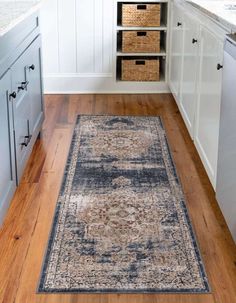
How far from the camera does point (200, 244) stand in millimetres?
2561

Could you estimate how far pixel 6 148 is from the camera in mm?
2709

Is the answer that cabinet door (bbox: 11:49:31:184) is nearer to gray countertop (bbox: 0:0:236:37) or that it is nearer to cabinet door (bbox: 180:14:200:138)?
gray countertop (bbox: 0:0:236:37)

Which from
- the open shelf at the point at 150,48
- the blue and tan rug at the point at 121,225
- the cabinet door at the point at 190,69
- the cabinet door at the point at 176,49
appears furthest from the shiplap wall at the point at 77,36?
the blue and tan rug at the point at 121,225

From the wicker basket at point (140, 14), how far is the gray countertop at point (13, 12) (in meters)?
1.48

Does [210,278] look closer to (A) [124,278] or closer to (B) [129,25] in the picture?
(A) [124,278]

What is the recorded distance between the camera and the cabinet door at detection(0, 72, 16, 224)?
2.59 metres

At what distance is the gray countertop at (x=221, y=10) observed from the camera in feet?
8.19

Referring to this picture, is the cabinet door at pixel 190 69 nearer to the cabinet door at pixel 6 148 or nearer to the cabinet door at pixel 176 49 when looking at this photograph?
the cabinet door at pixel 176 49

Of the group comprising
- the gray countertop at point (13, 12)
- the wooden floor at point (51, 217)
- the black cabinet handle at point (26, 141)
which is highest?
the gray countertop at point (13, 12)

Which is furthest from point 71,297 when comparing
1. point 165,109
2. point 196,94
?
point 165,109

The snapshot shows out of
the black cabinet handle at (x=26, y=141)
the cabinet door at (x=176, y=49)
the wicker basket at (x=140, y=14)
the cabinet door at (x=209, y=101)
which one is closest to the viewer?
the cabinet door at (x=209, y=101)

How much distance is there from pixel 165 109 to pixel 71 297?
2.82 meters

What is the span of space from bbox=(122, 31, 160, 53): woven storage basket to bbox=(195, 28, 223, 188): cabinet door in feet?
5.88

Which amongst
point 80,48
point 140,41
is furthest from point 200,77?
point 80,48
